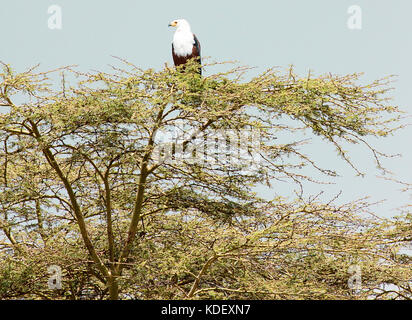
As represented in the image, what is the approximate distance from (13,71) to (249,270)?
154 inches

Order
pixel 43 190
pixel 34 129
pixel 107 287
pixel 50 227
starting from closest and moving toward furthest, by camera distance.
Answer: pixel 34 129
pixel 107 287
pixel 43 190
pixel 50 227

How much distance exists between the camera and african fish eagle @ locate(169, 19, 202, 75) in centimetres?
977

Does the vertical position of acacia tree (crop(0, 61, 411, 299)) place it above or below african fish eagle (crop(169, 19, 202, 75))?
below

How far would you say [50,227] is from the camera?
10.6m

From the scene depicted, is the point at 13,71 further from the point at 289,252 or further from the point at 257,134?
the point at 289,252

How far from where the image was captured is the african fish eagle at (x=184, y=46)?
977 cm

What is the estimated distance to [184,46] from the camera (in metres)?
9.85

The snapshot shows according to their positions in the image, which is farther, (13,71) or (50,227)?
(50,227)

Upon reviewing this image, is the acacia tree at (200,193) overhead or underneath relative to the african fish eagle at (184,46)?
underneath
